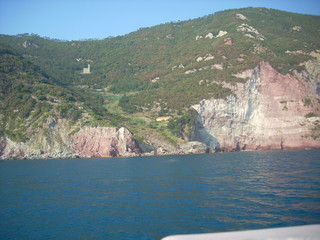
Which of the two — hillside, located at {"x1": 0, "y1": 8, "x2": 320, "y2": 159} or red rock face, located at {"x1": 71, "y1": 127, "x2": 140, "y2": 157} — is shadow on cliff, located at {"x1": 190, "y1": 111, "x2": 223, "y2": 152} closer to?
hillside, located at {"x1": 0, "y1": 8, "x2": 320, "y2": 159}

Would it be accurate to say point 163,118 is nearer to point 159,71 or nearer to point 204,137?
point 204,137

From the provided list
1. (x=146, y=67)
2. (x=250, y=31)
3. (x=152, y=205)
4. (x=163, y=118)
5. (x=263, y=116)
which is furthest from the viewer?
(x=146, y=67)

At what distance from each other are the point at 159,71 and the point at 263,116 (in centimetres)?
5477

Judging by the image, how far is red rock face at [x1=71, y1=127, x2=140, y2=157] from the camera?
69.7 meters

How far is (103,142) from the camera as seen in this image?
230 ft

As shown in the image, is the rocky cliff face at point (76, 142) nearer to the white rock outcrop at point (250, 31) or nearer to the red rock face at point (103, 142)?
the red rock face at point (103, 142)

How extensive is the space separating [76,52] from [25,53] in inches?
1067

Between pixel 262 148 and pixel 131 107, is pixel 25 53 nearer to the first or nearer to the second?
pixel 131 107

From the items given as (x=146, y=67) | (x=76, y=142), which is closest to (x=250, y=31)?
(x=146, y=67)

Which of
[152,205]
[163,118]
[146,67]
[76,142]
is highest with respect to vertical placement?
[146,67]

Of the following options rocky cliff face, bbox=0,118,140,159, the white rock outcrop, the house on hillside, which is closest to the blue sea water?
rocky cliff face, bbox=0,118,140,159

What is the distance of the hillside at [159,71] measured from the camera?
256ft

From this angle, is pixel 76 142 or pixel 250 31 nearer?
pixel 76 142

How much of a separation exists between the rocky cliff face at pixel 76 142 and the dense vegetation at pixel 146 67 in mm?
2578
